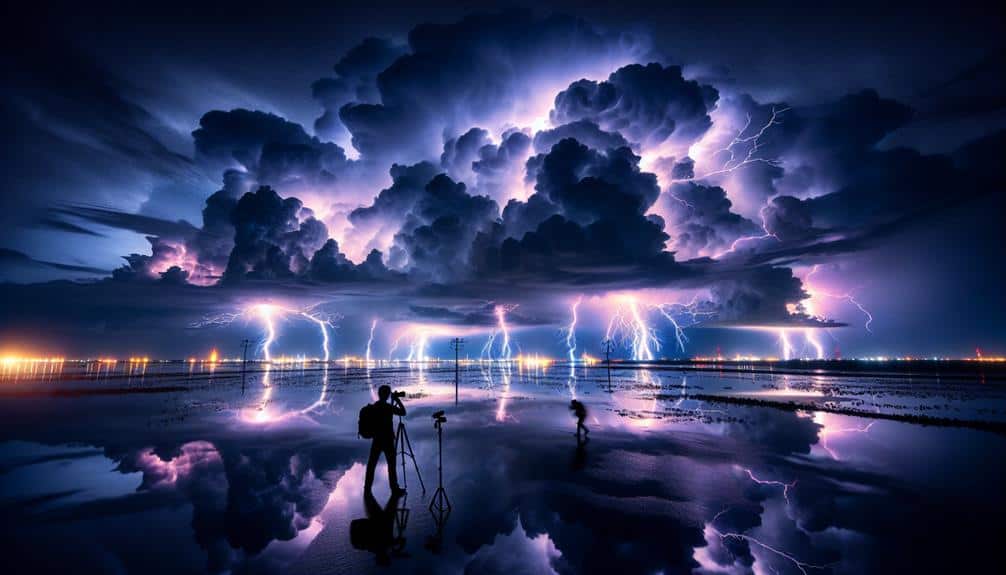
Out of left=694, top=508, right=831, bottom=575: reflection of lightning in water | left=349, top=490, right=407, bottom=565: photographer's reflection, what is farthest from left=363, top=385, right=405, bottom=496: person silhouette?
left=694, top=508, right=831, bottom=575: reflection of lightning in water

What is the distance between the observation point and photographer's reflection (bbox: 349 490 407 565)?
757cm

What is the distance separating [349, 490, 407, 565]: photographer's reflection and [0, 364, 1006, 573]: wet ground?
51 millimetres

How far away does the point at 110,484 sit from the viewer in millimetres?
12211

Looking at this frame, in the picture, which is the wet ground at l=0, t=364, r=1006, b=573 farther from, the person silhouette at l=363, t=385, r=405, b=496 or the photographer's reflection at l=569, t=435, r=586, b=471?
the person silhouette at l=363, t=385, r=405, b=496

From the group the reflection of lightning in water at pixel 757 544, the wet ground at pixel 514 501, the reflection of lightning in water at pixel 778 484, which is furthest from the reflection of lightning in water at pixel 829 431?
the reflection of lightning in water at pixel 757 544

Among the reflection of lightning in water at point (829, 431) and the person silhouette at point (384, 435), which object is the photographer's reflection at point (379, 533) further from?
the reflection of lightning in water at point (829, 431)

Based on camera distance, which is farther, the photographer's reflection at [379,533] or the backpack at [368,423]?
the backpack at [368,423]

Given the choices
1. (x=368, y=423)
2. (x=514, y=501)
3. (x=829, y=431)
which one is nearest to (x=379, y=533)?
(x=368, y=423)

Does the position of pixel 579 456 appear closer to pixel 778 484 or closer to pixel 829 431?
pixel 778 484

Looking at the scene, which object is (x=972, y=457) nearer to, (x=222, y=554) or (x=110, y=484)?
(x=222, y=554)

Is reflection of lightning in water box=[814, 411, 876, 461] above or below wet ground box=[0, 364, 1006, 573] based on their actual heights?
below

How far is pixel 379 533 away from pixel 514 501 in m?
3.74

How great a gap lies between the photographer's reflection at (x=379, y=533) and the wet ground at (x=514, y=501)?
0.17 feet

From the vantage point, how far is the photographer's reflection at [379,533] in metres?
7.57
